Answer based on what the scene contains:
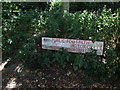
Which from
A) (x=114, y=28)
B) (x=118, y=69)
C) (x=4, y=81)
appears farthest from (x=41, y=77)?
(x=114, y=28)

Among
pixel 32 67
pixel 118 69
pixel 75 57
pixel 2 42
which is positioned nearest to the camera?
pixel 118 69

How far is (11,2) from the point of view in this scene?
502 cm

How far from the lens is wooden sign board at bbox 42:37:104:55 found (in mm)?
3066

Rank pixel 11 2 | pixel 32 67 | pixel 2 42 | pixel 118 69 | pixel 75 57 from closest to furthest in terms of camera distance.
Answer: pixel 118 69
pixel 75 57
pixel 32 67
pixel 2 42
pixel 11 2

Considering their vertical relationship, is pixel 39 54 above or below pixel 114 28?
below

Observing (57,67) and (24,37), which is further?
(24,37)

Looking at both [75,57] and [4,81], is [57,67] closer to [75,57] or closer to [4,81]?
[75,57]

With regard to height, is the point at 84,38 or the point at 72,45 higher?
the point at 84,38

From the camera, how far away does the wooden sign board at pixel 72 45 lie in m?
3.07

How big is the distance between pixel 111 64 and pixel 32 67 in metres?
1.78

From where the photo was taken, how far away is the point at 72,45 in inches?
128

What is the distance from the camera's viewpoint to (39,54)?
11.1ft

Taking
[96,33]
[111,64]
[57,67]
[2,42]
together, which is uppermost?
[96,33]

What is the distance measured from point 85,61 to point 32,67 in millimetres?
1279
